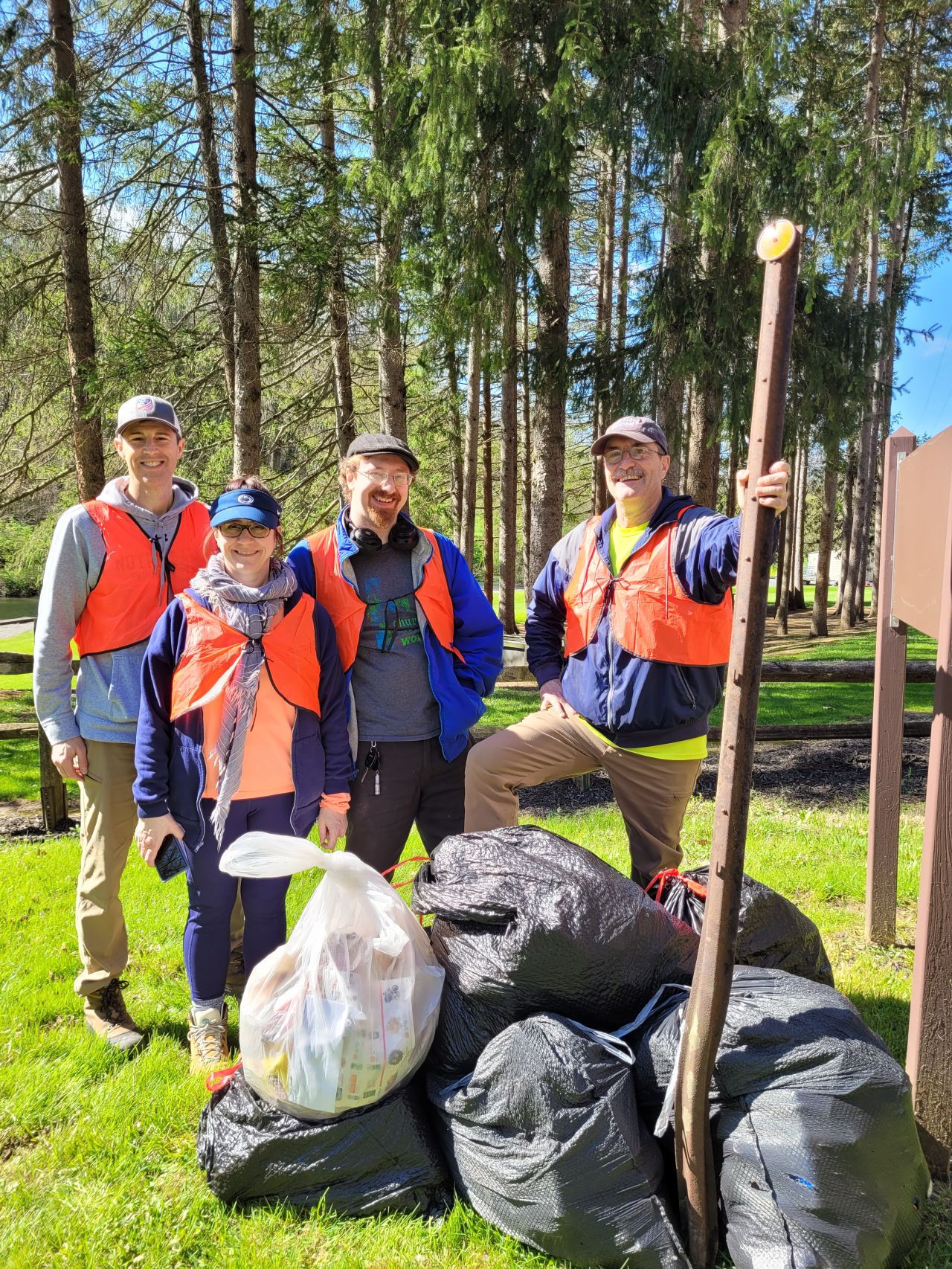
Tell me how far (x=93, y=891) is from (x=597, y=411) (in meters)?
6.86

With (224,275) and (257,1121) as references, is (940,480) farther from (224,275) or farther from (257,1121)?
(224,275)

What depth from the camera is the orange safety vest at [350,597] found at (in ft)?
9.66

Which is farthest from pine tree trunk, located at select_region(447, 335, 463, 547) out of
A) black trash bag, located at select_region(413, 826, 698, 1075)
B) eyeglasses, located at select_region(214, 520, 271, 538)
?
black trash bag, located at select_region(413, 826, 698, 1075)

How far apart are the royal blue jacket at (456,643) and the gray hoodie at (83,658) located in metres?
0.63

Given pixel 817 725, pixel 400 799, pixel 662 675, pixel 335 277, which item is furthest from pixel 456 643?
pixel 335 277

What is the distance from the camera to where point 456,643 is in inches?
123

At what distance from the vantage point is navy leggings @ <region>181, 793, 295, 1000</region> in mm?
2680

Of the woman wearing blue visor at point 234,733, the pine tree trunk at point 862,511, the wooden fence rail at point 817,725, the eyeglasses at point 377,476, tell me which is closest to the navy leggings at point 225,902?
the woman wearing blue visor at point 234,733

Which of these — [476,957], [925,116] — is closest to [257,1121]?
[476,957]

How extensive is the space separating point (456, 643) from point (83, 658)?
1.27 metres

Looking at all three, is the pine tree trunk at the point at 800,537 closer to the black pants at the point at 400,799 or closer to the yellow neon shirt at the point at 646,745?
the yellow neon shirt at the point at 646,745

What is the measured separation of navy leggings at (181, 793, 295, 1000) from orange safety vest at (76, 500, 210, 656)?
709mm

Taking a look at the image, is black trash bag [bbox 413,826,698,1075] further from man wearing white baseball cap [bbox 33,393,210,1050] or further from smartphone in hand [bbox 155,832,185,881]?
man wearing white baseball cap [bbox 33,393,210,1050]

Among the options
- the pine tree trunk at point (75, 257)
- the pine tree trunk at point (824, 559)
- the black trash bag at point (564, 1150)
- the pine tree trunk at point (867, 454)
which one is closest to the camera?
the black trash bag at point (564, 1150)
